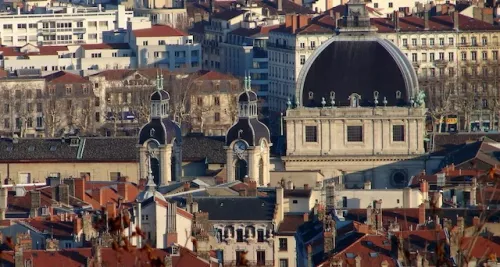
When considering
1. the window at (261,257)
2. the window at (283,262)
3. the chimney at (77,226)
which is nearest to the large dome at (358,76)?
the window at (261,257)

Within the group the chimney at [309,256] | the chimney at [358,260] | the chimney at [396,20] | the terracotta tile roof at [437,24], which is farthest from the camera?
the terracotta tile roof at [437,24]

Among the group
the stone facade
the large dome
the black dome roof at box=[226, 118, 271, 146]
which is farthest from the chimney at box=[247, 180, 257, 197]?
the large dome

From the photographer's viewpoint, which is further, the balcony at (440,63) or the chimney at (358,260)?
the balcony at (440,63)

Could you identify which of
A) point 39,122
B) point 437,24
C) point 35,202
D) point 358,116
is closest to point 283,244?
point 35,202

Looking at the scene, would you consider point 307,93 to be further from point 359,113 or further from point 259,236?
point 259,236

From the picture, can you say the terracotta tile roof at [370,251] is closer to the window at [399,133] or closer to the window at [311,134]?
the window at [399,133]

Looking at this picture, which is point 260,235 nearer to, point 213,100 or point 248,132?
point 248,132

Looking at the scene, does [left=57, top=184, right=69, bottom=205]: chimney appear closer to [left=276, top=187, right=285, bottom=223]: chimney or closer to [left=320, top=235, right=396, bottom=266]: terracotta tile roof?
[left=276, top=187, right=285, bottom=223]: chimney
